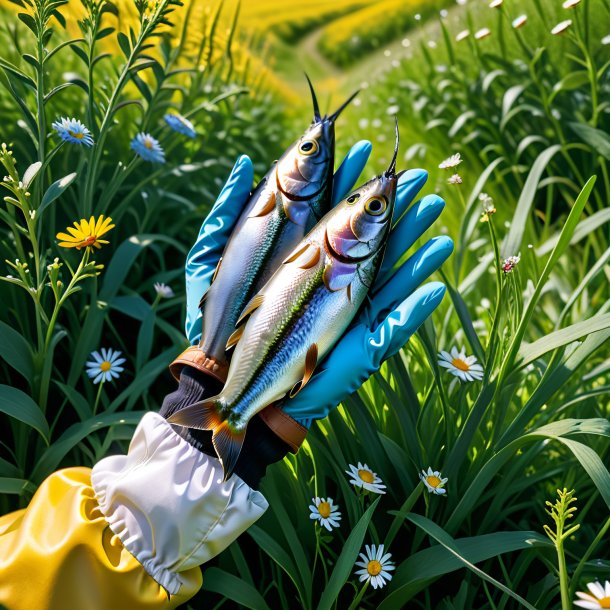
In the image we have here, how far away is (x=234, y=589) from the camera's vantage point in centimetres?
104

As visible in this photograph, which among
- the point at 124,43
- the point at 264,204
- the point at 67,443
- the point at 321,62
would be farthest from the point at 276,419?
the point at 321,62

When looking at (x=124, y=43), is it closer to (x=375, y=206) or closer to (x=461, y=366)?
(x=375, y=206)

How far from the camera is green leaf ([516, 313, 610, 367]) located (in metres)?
1.02

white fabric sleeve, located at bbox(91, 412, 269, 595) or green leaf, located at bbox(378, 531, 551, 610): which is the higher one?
white fabric sleeve, located at bbox(91, 412, 269, 595)

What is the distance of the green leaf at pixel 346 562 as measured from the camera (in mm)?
956

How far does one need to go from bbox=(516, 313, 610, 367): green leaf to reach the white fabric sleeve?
1.43 feet

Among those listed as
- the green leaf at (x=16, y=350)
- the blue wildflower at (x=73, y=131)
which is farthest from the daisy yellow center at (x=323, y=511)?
the blue wildflower at (x=73, y=131)

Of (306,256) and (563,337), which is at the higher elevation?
(306,256)

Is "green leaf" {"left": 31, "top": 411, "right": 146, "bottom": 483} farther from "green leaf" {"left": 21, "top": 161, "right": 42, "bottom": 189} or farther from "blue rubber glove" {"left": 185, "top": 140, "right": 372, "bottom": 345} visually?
"green leaf" {"left": 21, "top": 161, "right": 42, "bottom": 189}

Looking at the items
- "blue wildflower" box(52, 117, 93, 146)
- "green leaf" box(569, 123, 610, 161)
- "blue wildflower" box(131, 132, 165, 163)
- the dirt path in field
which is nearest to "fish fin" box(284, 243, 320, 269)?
"blue wildflower" box(52, 117, 93, 146)

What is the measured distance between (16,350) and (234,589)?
539mm

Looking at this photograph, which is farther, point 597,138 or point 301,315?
point 597,138

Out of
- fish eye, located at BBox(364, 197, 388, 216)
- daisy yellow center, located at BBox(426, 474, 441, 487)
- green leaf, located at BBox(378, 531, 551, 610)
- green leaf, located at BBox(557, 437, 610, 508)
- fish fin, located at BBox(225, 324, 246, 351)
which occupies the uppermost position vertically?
fish eye, located at BBox(364, 197, 388, 216)

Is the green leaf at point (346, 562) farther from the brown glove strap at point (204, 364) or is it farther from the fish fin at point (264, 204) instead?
the fish fin at point (264, 204)
